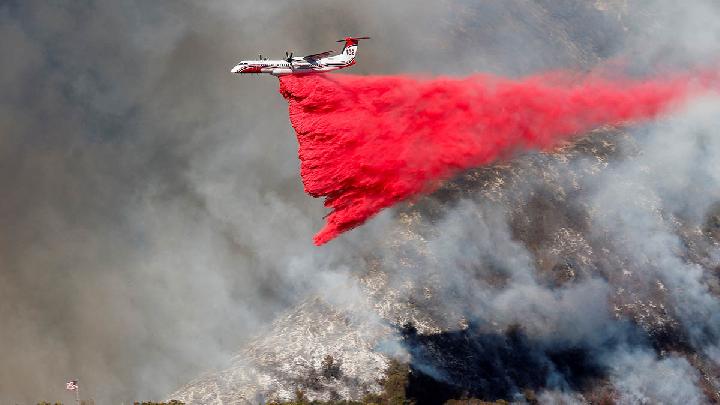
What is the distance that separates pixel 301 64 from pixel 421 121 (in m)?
13.7

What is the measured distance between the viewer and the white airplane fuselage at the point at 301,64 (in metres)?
58.2

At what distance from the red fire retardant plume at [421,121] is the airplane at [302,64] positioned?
680 mm

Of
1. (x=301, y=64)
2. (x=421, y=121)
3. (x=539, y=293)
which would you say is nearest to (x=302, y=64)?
(x=301, y=64)

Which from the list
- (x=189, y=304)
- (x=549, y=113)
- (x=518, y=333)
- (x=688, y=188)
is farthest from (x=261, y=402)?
(x=688, y=188)

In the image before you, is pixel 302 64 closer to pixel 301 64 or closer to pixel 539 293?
pixel 301 64

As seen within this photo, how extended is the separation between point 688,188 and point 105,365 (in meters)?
54.6

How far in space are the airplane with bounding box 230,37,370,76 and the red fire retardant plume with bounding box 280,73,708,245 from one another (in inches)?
26.8

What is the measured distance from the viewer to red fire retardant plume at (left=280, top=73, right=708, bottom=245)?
59.7 m

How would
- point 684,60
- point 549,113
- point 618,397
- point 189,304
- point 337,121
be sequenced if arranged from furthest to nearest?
point 684,60
point 549,113
point 189,304
point 618,397
point 337,121

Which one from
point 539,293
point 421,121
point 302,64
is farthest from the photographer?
point 539,293

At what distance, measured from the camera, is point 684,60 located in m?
94.3

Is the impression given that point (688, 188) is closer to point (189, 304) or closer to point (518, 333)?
point (518, 333)

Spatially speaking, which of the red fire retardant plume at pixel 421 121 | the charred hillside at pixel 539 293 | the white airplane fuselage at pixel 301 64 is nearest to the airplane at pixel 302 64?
the white airplane fuselage at pixel 301 64

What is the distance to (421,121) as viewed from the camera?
6831cm
